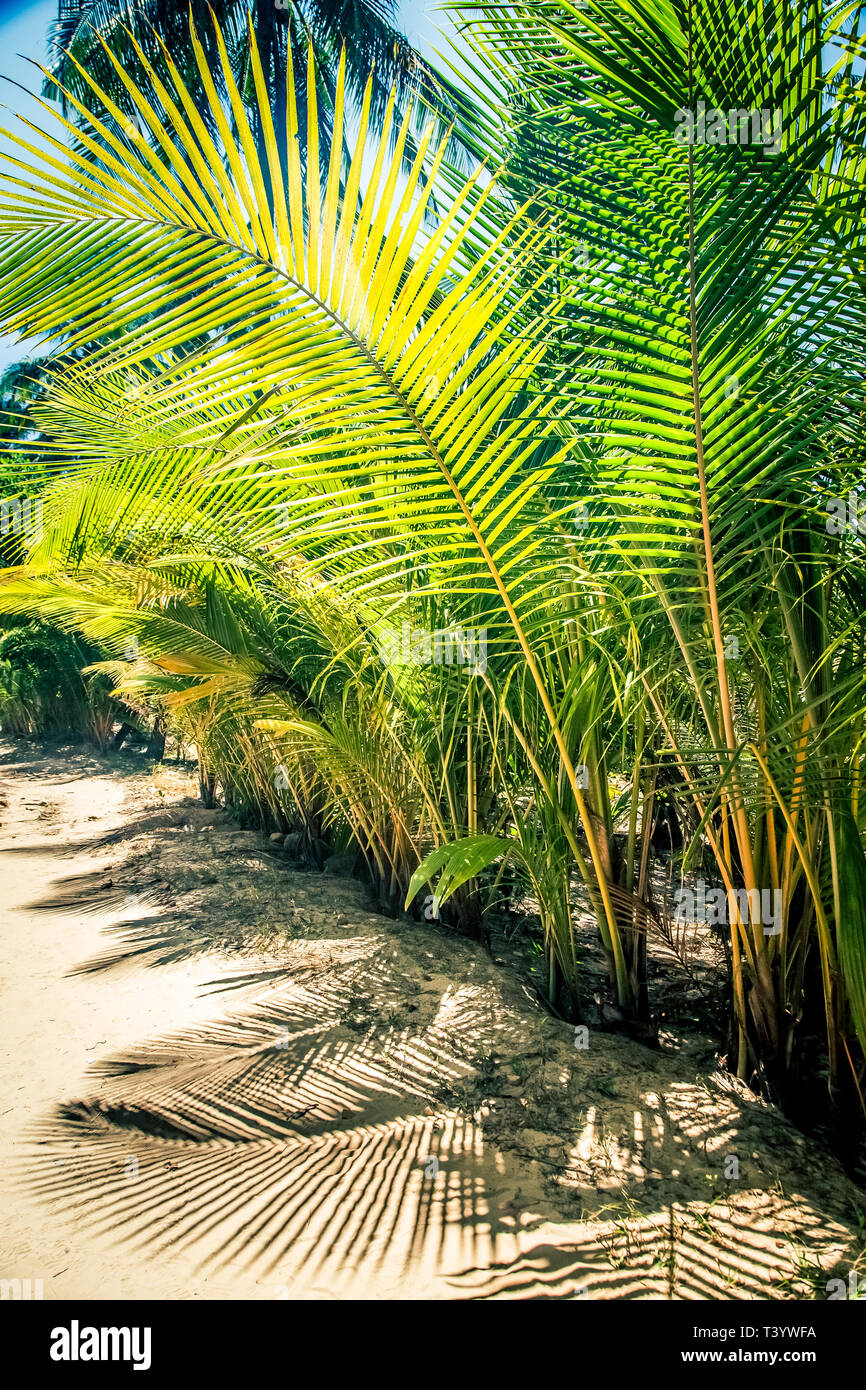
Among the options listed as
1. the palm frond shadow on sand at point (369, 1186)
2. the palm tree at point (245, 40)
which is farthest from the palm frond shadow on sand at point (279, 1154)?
the palm tree at point (245, 40)

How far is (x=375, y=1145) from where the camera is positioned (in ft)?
5.50

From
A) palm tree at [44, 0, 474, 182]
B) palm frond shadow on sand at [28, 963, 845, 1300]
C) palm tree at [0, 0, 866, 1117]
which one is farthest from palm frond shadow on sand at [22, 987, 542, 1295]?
palm tree at [44, 0, 474, 182]

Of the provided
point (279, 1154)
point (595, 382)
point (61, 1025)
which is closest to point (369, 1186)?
point (279, 1154)

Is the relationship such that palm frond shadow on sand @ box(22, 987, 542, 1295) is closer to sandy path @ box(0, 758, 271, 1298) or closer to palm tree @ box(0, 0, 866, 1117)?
sandy path @ box(0, 758, 271, 1298)

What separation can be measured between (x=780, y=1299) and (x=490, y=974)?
137 centimetres

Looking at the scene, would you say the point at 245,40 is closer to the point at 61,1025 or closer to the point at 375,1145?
the point at 61,1025

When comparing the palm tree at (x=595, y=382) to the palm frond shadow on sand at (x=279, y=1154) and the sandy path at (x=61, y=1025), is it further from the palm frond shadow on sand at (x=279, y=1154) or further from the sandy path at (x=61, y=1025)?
the sandy path at (x=61, y=1025)

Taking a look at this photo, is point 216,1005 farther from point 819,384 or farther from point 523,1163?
point 819,384

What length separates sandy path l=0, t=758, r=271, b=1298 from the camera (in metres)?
1.35

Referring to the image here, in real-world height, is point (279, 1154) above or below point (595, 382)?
below

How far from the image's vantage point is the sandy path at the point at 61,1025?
4.44ft

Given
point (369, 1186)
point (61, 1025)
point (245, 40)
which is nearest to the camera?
point (369, 1186)

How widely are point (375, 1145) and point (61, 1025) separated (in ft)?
4.41

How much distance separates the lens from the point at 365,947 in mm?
2850
